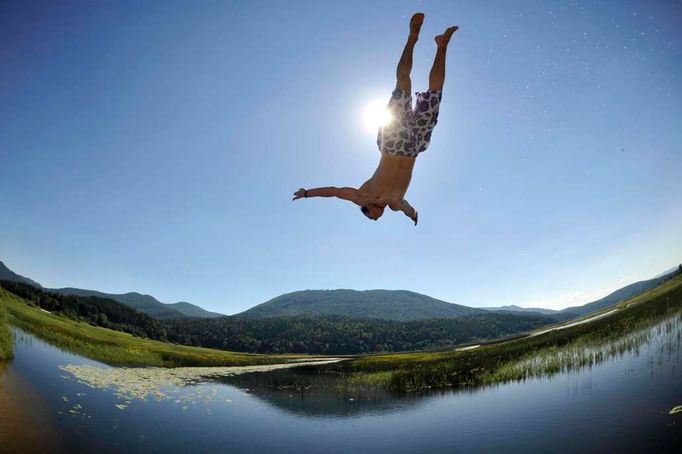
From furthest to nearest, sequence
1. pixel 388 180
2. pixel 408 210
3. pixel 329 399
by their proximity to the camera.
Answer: pixel 329 399 < pixel 408 210 < pixel 388 180

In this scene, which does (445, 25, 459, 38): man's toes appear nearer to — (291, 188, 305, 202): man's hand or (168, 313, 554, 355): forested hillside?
(291, 188, 305, 202): man's hand

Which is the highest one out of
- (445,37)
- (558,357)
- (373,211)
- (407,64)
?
(445,37)

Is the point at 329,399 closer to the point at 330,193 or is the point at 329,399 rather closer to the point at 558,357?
Answer: the point at 558,357

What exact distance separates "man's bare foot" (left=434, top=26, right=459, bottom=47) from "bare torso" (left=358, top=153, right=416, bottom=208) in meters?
2.23

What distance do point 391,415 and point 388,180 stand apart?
12.9 m

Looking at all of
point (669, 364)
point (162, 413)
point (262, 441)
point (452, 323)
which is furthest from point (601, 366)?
point (452, 323)

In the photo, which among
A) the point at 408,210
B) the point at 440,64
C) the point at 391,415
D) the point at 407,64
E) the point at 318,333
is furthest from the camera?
the point at 318,333

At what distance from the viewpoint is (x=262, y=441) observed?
12.0 metres

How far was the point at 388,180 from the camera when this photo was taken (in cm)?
679

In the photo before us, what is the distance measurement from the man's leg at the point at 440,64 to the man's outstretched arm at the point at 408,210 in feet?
7.79

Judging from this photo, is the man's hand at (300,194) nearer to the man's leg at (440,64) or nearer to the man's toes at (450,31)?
the man's leg at (440,64)

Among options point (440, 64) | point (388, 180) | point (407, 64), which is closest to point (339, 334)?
point (388, 180)

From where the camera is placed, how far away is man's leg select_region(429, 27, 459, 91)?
648cm

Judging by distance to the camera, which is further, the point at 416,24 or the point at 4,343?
the point at 4,343
